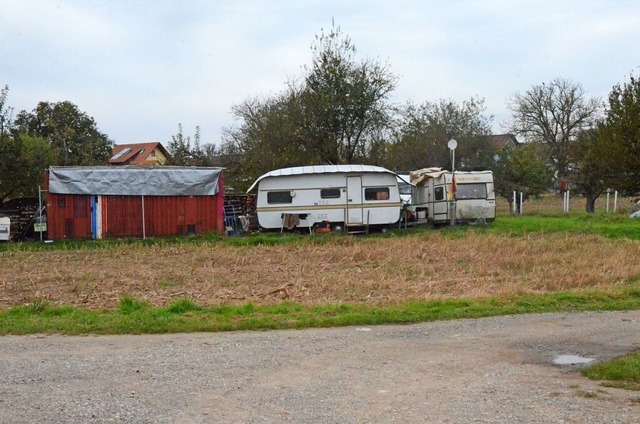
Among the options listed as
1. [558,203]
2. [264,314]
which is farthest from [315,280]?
[558,203]

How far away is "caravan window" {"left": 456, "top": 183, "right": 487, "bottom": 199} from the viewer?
28.7m

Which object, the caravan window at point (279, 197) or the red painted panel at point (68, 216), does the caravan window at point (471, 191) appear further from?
the red painted panel at point (68, 216)

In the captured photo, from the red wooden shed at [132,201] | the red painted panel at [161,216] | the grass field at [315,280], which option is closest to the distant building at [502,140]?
the grass field at [315,280]

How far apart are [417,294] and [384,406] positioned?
24.1ft

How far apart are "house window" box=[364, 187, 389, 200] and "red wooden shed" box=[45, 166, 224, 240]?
593cm

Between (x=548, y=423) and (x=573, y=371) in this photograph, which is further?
(x=573, y=371)

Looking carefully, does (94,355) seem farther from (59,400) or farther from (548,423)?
(548,423)

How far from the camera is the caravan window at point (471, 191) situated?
28748 millimetres

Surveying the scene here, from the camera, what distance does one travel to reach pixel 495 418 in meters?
5.64

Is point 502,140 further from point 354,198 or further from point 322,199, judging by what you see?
point 322,199

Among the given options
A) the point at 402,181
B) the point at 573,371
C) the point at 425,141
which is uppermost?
the point at 425,141

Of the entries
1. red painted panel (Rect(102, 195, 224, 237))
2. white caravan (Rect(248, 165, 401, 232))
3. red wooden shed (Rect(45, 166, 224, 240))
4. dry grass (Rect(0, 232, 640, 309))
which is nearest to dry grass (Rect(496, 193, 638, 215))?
white caravan (Rect(248, 165, 401, 232))

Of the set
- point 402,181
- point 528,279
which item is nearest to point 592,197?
point 402,181

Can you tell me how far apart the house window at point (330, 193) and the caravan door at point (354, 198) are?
17.1 inches
